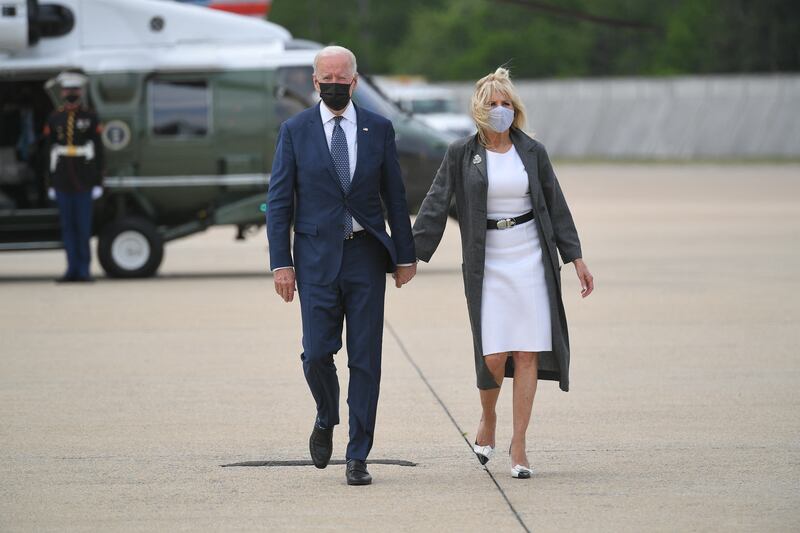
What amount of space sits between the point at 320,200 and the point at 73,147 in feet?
32.8

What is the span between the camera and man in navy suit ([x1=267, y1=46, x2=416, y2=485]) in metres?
7.09

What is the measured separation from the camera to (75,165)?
16734 mm

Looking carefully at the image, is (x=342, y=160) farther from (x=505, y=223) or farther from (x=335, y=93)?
(x=505, y=223)

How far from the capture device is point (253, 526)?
6.34 metres

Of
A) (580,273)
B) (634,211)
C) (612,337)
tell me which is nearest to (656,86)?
(634,211)

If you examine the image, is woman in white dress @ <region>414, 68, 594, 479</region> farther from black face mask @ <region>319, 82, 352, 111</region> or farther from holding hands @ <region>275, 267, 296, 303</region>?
holding hands @ <region>275, 267, 296, 303</region>

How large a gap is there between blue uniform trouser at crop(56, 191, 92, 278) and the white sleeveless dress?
1012 cm

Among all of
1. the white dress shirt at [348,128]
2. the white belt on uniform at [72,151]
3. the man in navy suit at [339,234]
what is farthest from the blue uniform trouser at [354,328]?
the white belt on uniform at [72,151]

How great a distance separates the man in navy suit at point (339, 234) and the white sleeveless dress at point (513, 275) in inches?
15.1

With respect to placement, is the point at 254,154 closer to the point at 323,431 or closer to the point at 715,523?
the point at 323,431

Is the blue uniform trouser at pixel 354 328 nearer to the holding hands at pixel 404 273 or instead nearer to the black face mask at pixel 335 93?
the holding hands at pixel 404 273

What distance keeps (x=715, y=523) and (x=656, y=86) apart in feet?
172

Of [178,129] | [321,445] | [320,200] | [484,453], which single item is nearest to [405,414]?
[484,453]

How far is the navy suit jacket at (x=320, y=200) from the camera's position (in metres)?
7.09
